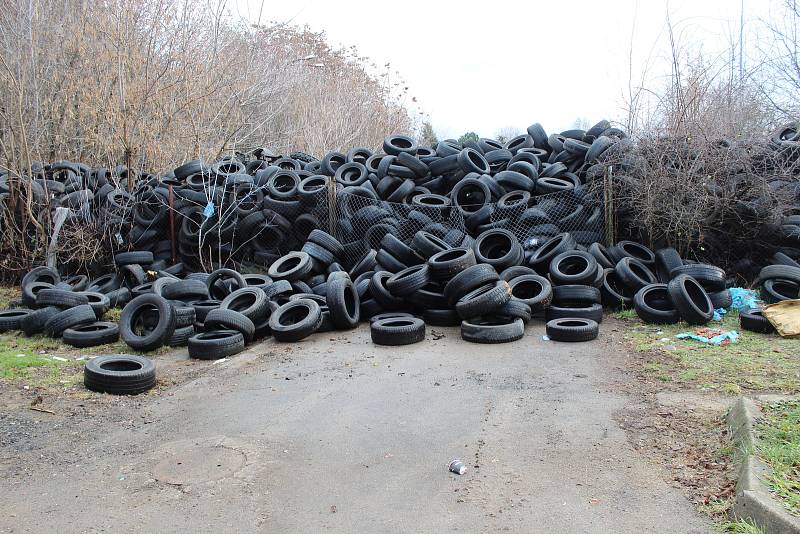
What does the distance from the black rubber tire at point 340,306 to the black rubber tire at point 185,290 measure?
2062 mm

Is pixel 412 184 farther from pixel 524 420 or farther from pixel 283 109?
pixel 283 109

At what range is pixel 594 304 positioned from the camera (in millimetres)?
9711

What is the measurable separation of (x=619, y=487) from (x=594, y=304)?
5620mm

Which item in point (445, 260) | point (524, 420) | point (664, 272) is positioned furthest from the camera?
point (664, 272)

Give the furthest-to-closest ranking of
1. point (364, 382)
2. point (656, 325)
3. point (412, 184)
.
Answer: point (412, 184) → point (656, 325) → point (364, 382)

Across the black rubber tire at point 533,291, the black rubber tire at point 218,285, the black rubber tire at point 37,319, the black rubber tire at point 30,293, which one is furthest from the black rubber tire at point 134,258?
the black rubber tire at point 533,291

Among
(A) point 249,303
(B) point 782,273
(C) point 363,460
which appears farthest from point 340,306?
(B) point 782,273

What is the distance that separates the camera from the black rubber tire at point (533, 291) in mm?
9484

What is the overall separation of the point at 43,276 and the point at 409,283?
711 cm

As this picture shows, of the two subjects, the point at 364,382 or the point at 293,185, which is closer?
the point at 364,382

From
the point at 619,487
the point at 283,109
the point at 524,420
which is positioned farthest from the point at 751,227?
the point at 283,109

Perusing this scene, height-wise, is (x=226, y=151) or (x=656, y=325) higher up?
(x=226, y=151)

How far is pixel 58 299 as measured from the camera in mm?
9516

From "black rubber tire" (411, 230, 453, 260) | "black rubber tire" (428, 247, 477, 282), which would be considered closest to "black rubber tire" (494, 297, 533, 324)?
"black rubber tire" (428, 247, 477, 282)
